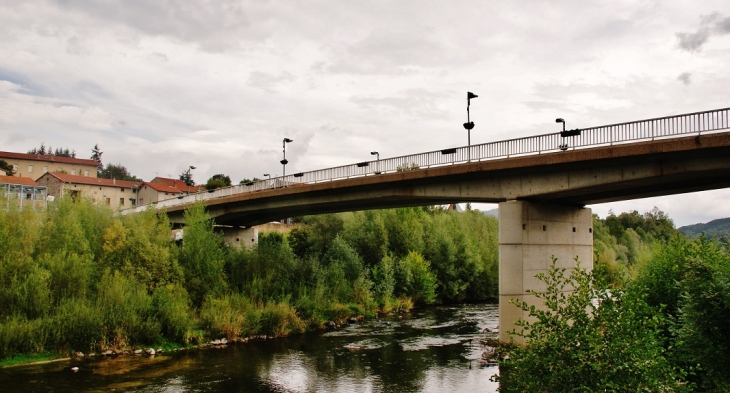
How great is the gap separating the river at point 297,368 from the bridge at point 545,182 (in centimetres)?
462

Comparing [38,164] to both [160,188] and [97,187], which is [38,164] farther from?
[160,188]

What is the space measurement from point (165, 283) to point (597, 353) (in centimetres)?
2906

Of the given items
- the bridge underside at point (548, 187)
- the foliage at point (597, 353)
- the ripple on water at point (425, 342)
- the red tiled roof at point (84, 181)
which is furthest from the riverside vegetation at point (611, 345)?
the red tiled roof at point (84, 181)

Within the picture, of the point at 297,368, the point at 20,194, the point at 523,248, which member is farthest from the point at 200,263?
the point at 20,194

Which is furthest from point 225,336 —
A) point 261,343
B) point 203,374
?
point 203,374

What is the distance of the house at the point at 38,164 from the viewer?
351 ft

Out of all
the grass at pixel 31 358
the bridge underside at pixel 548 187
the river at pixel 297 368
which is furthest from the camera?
the grass at pixel 31 358

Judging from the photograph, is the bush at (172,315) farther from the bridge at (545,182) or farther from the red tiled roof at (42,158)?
the red tiled roof at (42,158)

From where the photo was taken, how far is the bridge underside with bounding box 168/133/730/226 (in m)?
21.8

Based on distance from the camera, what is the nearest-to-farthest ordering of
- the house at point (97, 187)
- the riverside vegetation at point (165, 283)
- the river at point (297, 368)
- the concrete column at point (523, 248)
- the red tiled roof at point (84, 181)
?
the river at point (297, 368)
the concrete column at point (523, 248)
the riverside vegetation at point (165, 283)
the house at point (97, 187)
the red tiled roof at point (84, 181)

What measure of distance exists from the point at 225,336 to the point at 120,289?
629cm

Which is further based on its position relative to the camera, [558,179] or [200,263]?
[200,263]

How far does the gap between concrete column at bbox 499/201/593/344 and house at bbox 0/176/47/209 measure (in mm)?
27754

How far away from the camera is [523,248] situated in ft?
89.2
